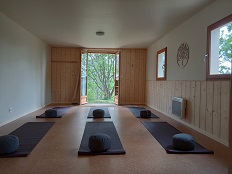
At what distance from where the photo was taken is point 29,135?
3561 millimetres

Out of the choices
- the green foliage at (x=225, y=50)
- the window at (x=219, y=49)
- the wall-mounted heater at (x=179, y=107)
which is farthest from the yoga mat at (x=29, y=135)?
the green foliage at (x=225, y=50)

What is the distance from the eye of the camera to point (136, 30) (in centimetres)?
545

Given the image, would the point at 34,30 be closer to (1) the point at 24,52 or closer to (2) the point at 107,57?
(1) the point at 24,52

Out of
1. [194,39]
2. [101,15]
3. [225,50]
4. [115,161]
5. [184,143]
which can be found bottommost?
→ [115,161]

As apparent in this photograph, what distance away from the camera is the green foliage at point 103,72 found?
37.9 ft

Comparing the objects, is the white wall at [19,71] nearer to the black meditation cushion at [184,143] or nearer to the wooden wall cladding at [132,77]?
the wooden wall cladding at [132,77]

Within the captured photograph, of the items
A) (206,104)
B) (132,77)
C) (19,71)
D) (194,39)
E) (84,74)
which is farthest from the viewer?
(132,77)

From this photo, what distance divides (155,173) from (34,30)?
193 inches

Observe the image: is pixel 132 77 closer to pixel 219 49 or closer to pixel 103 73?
pixel 103 73

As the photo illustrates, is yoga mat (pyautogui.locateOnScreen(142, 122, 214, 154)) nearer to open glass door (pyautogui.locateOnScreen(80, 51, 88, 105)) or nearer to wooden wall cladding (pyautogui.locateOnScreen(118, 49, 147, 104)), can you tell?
wooden wall cladding (pyautogui.locateOnScreen(118, 49, 147, 104))

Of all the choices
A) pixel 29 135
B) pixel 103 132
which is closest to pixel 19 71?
pixel 29 135

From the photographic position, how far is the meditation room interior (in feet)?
8.40

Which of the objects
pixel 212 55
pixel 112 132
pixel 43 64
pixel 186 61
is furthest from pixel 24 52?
pixel 212 55

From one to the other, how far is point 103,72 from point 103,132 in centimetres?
797
